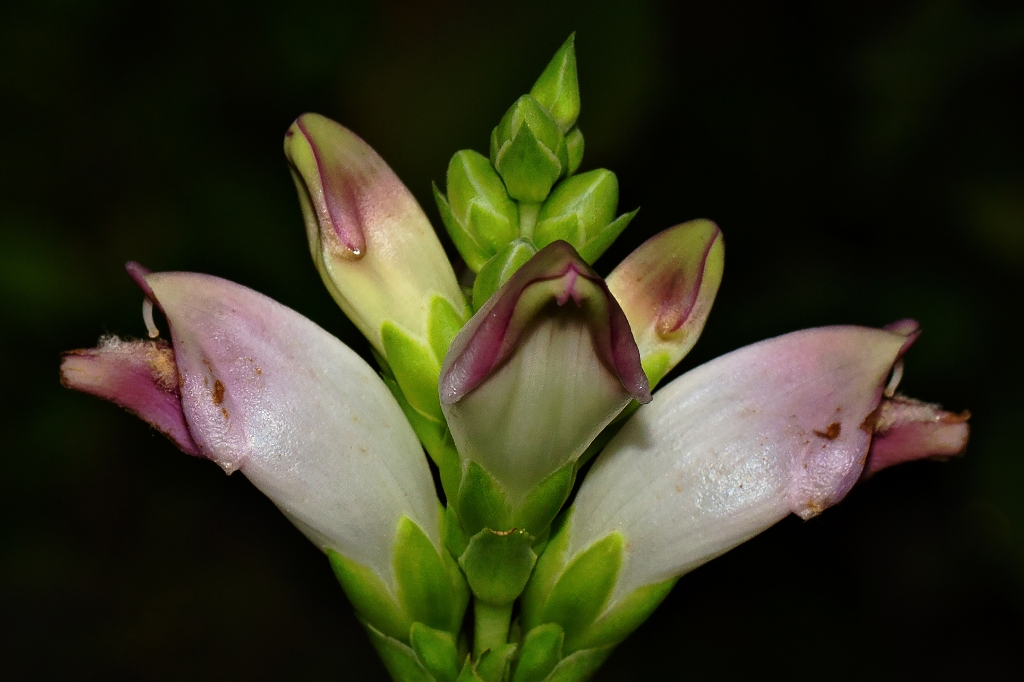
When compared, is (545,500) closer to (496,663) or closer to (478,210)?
(496,663)

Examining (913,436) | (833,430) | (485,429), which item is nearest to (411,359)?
(485,429)

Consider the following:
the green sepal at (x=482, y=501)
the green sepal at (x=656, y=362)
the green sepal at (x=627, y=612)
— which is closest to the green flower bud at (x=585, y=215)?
the green sepal at (x=656, y=362)

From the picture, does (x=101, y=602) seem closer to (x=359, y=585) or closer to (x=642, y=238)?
(x=642, y=238)

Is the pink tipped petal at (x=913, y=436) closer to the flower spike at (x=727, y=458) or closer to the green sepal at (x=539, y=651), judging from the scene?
the flower spike at (x=727, y=458)

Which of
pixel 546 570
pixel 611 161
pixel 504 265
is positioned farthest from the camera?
pixel 611 161

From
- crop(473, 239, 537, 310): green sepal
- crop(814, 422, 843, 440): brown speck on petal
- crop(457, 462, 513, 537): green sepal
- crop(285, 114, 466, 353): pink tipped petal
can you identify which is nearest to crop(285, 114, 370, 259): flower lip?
crop(285, 114, 466, 353): pink tipped petal

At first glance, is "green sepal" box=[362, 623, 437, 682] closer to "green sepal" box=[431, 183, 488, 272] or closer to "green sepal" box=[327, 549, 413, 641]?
"green sepal" box=[327, 549, 413, 641]
